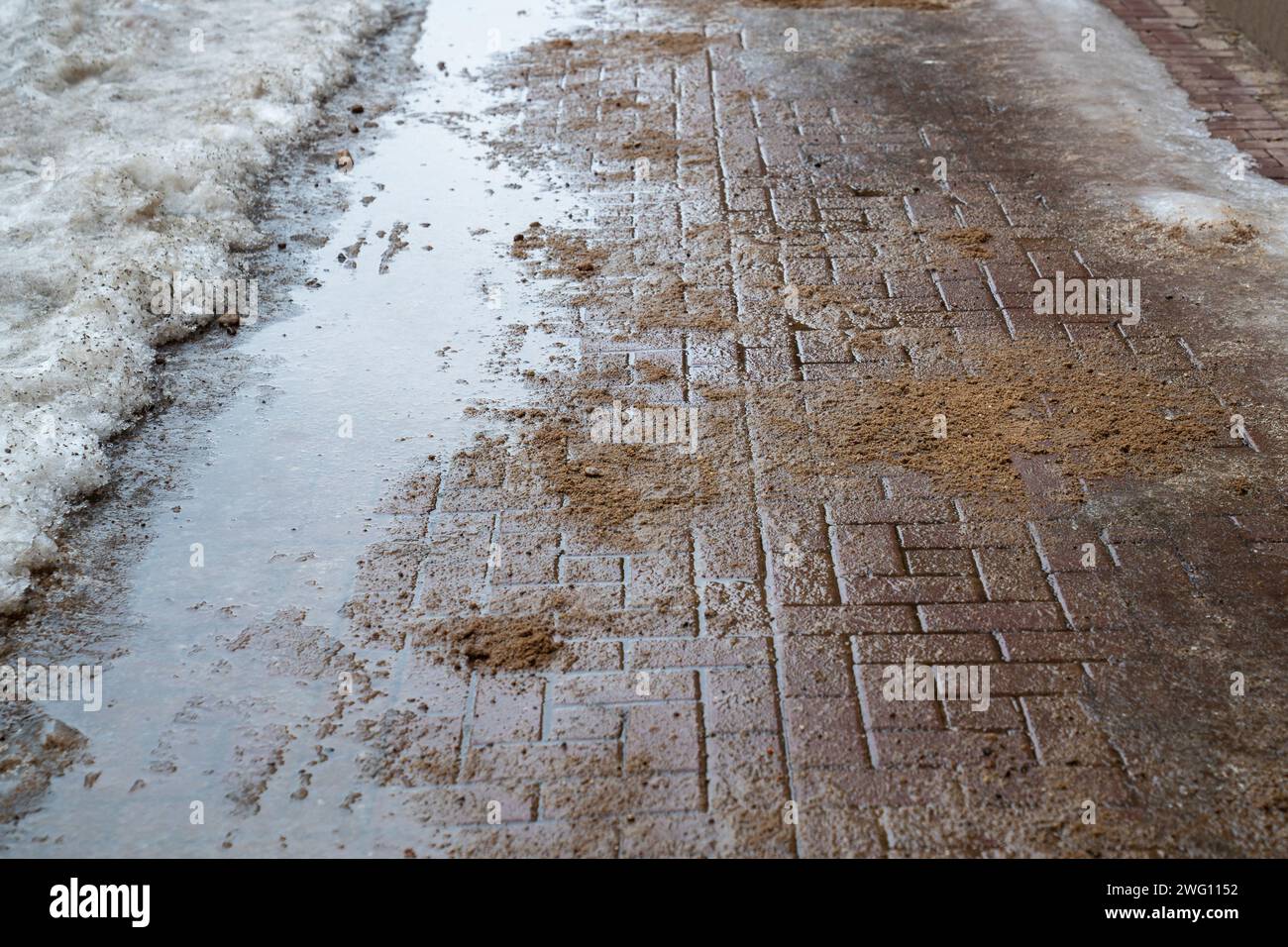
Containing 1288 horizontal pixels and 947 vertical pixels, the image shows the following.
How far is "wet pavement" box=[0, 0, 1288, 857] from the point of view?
3.43 meters

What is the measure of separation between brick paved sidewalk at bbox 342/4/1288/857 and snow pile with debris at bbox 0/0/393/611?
5.27ft

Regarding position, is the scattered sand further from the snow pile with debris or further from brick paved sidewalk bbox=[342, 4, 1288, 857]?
the snow pile with debris

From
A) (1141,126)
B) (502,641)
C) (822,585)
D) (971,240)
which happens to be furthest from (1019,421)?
(1141,126)

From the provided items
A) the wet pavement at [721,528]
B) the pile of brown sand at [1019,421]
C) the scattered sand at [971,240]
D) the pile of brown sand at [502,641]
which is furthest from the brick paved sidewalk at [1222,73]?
the pile of brown sand at [502,641]

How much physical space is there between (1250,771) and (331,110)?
697 cm

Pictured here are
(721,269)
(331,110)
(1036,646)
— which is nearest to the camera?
(1036,646)

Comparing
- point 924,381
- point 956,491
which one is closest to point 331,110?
point 924,381

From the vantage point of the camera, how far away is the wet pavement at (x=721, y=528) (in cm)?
343

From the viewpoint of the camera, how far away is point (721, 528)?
174 inches

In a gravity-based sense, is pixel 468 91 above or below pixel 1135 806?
above

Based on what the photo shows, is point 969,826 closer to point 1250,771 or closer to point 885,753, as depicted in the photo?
point 885,753

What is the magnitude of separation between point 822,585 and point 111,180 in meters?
5.00

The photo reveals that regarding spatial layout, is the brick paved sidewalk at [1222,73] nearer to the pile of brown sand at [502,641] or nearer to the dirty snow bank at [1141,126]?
the dirty snow bank at [1141,126]
